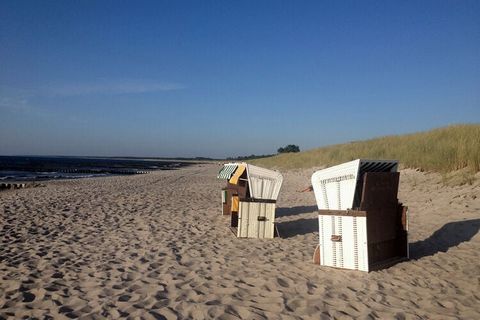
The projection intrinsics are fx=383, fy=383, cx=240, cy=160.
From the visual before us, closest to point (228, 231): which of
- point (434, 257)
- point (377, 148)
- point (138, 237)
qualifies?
point (138, 237)

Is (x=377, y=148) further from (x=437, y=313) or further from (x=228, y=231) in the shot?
(x=437, y=313)

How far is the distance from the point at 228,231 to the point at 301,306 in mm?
4145

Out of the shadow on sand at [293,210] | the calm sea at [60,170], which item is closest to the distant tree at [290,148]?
the calm sea at [60,170]

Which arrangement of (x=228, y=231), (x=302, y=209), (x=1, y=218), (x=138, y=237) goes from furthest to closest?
(x=302, y=209)
(x=1, y=218)
(x=228, y=231)
(x=138, y=237)

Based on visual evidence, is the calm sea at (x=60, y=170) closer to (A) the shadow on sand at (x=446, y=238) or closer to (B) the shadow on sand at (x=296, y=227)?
(B) the shadow on sand at (x=296, y=227)

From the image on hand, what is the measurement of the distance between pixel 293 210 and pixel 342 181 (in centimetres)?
611

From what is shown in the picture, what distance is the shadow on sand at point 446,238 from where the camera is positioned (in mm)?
6430

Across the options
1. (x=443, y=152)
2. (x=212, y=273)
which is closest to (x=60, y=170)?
(x=443, y=152)

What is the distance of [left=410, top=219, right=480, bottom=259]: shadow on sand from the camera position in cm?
643

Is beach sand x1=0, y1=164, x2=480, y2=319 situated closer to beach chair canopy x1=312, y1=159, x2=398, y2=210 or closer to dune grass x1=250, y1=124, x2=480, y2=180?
beach chair canopy x1=312, y1=159, x2=398, y2=210

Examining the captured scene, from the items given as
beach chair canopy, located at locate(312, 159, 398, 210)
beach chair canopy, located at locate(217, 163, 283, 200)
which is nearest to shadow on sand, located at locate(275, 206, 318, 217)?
beach chair canopy, located at locate(217, 163, 283, 200)

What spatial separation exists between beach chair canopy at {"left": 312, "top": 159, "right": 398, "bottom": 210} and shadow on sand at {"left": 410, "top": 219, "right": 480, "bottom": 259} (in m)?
1.66

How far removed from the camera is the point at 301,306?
406cm

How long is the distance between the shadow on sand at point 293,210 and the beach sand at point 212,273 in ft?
4.04
